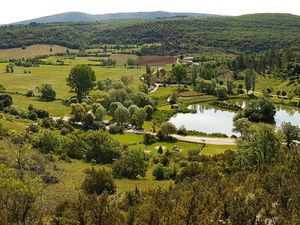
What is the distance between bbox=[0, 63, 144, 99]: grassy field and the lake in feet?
127

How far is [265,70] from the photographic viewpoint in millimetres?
150250

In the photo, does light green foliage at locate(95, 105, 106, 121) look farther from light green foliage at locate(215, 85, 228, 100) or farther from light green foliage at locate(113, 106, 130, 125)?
light green foliage at locate(215, 85, 228, 100)

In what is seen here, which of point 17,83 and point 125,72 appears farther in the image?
point 125,72

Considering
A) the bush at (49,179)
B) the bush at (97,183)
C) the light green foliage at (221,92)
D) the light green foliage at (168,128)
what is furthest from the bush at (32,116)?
the light green foliage at (221,92)

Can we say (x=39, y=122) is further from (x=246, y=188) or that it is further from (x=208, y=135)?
(x=246, y=188)

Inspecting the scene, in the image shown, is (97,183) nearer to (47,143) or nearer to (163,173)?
(163,173)

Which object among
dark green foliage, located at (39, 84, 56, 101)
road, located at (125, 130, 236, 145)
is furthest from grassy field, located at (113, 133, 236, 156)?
dark green foliage, located at (39, 84, 56, 101)

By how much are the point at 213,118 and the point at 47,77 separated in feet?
249

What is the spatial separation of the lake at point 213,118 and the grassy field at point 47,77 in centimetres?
3883

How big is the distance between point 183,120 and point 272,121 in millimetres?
20248

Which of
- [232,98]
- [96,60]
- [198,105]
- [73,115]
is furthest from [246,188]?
[96,60]

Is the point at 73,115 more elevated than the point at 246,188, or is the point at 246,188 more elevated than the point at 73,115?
the point at 246,188

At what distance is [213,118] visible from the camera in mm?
99750

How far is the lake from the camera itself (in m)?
90.1
